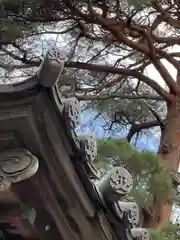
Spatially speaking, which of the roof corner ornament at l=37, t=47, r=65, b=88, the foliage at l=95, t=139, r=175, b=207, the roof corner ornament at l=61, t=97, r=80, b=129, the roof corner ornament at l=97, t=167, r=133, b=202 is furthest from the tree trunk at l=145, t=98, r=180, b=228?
the roof corner ornament at l=37, t=47, r=65, b=88

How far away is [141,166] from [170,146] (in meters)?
1.30

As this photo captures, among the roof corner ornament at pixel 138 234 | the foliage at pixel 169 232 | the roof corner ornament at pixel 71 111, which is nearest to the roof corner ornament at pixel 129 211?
the roof corner ornament at pixel 138 234

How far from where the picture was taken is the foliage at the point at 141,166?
4.01m

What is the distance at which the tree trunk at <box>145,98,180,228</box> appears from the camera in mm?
4734

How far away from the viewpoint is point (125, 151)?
4023mm

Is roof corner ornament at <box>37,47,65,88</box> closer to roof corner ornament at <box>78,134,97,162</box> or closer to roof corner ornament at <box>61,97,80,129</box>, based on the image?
roof corner ornament at <box>61,97,80,129</box>

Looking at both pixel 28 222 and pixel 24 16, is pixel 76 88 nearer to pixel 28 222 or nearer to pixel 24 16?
pixel 24 16

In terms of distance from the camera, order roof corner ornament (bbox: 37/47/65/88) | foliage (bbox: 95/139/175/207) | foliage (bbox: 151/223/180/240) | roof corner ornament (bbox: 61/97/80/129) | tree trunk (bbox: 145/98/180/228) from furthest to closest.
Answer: tree trunk (bbox: 145/98/180/228), foliage (bbox: 95/139/175/207), foliage (bbox: 151/223/180/240), roof corner ornament (bbox: 61/97/80/129), roof corner ornament (bbox: 37/47/65/88)

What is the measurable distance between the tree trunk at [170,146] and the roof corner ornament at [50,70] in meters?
2.67

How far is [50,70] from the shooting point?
7.37ft

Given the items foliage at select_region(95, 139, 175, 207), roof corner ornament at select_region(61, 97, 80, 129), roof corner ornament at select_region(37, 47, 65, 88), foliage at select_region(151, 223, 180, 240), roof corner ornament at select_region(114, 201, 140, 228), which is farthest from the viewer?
foliage at select_region(95, 139, 175, 207)

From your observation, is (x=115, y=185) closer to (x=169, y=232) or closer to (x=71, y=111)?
(x=71, y=111)

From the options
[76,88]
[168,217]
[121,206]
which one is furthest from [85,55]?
[121,206]

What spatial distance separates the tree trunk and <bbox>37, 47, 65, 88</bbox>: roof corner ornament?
2.67 meters
